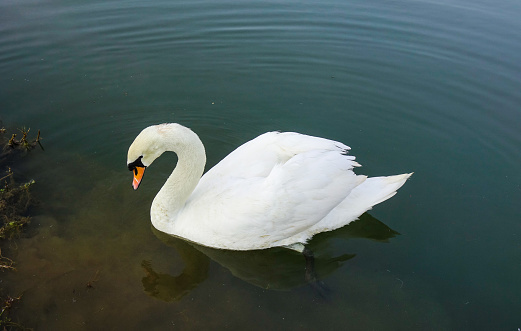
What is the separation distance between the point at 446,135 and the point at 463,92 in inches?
60.8

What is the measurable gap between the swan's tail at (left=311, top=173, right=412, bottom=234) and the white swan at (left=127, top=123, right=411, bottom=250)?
0.01 meters

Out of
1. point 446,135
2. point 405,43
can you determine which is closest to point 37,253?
point 446,135

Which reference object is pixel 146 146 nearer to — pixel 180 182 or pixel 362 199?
pixel 180 182

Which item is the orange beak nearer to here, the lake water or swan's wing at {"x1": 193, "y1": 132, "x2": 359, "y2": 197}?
swan's wing at {"x1": 193, "y1": 132, "x2": 359, "y2": 197}

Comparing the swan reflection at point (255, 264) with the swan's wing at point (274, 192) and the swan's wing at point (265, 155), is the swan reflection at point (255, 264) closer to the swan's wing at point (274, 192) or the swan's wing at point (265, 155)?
the swan's wing at point (274, 192)

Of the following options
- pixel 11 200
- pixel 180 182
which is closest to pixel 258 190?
pixel 180 182

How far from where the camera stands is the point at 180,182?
511 cm

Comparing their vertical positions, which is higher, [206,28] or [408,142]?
[206,28]

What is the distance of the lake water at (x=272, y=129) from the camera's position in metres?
4.71

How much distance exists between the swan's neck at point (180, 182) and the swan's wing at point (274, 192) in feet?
0.54

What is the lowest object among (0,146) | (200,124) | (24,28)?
(0,146)

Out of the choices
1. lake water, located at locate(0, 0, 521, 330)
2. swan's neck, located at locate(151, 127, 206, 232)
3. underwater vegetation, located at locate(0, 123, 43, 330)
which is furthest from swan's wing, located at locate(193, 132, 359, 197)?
underwater vegetation, located at locate(0, 123, 43, 330)

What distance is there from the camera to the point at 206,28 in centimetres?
1023

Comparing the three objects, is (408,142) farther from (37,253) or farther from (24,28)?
(24,28)
